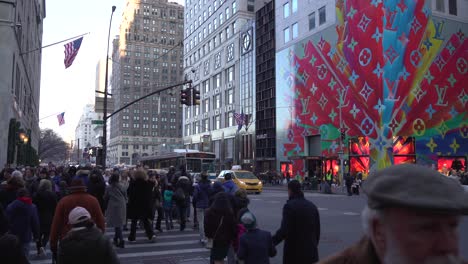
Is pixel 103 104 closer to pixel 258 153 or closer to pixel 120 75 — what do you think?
pixel 258 153

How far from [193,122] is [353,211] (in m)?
70.6

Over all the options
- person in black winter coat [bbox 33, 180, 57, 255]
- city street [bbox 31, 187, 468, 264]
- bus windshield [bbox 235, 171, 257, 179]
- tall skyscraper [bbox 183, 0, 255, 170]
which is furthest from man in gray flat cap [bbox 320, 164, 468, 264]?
tall skyscraper [bbox 183, 0, 255, 170]

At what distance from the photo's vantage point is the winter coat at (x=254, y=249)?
5.96m

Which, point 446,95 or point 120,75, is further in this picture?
point 120,75

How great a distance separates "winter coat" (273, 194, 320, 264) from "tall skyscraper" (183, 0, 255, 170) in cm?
5229

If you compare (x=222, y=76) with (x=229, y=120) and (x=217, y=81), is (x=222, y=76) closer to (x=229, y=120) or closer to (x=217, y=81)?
(x=217, y=81)

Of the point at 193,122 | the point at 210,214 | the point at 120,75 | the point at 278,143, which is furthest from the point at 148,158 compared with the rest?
the point at 120,75

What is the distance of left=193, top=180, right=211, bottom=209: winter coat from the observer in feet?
40.4

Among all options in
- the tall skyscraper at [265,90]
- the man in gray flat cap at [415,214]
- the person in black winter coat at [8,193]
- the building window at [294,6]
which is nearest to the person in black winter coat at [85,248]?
the man in gray flat cap at [415,214]

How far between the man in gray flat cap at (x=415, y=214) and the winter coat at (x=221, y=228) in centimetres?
606

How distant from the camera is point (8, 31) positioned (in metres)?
26.8

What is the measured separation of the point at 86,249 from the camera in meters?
4.52

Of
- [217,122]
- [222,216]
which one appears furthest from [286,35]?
[222,216]

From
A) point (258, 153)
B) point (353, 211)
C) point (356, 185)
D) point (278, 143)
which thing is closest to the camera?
point (353, 211)
